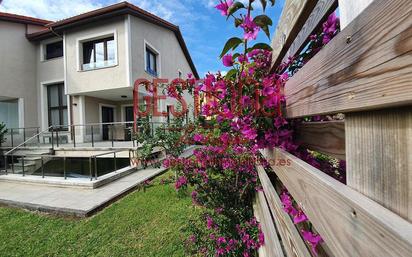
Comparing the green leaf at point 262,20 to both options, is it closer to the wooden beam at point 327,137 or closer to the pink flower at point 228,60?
the pink flower at point 228,60

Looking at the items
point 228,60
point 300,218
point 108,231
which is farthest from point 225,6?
point 108,231

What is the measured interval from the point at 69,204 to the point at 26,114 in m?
10.3

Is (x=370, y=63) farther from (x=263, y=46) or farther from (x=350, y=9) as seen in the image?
(x=263, y=46)

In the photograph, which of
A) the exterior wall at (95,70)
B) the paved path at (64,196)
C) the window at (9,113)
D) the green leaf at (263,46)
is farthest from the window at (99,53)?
the green leaf at (263,46)

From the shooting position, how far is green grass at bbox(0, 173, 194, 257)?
314 cm

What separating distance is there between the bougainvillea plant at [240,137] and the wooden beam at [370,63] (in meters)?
0.60

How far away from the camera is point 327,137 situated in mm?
874

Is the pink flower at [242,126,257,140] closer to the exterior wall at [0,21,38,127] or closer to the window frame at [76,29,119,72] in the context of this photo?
the window frame at [76,29,119,72]

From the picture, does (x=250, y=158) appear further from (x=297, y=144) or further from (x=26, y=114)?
(x=26, y=114)

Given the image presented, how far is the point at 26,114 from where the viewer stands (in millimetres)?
11867

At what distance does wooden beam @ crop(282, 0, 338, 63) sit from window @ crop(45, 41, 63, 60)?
14.7 metres

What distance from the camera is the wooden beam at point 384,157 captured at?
42 centimetres

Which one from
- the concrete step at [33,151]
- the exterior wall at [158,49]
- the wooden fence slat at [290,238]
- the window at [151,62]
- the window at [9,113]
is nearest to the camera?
the wooden fence slat at [290,238]

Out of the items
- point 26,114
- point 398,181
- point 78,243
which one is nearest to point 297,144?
point 398,181
